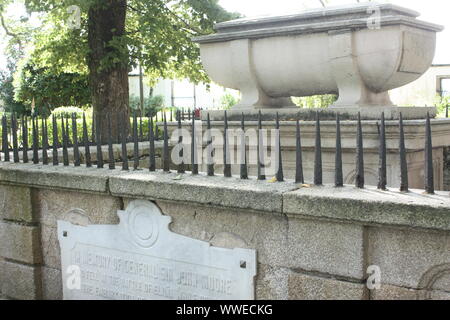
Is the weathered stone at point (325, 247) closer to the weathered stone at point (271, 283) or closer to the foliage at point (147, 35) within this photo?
the weathered stone at point (271, 283)

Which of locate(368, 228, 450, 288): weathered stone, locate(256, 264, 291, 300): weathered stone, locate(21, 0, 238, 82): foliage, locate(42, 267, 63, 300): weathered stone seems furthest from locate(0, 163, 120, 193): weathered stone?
locate(21, 0, 238, 82): foliage

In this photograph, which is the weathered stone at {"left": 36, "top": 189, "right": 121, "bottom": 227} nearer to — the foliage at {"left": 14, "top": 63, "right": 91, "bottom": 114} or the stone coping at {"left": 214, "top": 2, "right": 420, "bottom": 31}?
the stone coping at {"left": 214, "top": 2, "right": 420, "bottom": 31}

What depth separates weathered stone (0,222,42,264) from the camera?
15.2ft

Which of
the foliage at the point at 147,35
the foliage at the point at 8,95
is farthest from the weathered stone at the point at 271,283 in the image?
the foliage at the point at 8,95

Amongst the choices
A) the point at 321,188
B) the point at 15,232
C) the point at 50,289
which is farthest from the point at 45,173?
the point at 321,188

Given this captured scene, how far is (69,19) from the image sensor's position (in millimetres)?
10617

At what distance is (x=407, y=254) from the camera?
113 inches

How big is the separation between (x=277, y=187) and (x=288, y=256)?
0.42 meters

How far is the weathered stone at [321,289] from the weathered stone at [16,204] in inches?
98.0

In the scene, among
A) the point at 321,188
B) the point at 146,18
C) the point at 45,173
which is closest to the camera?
the point at 321,188

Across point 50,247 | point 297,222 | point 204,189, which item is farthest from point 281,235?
point 50,247

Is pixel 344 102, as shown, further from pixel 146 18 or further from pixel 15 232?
pixel 146 18

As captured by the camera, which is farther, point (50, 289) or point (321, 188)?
point (50, 289)

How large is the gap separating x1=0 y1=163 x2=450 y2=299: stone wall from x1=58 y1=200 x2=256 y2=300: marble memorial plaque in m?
0.08
